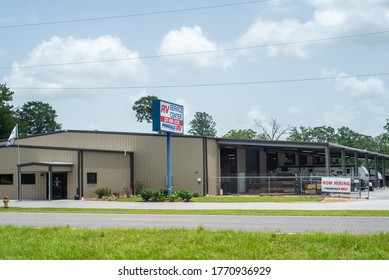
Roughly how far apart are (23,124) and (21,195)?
52.6 metres

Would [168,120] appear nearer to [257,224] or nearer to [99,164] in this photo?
[99,164]

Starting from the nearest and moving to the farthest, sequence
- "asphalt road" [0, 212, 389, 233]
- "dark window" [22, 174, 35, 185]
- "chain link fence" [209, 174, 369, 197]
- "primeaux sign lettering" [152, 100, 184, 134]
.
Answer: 1. "asphalt road" [0, 212, 389, 233]
2. "primeaux sign lettering" [152, 100, 184, 134]
3. "chain link fence" [209, 174, 369, 197]
4. "dark window" [22, 174, 35, 185]

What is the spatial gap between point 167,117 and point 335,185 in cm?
1322

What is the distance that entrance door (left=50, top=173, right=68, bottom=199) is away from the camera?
47906 millimetres

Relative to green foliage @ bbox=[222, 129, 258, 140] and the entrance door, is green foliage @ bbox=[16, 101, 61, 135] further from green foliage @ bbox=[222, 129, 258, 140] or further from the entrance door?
the entrance door

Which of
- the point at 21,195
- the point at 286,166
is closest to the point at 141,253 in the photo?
the point at 21,195

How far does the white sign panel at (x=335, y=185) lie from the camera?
1596 inches

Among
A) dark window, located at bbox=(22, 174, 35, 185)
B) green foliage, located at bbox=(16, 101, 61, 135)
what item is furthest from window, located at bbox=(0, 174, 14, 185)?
green foliage, located at bbox=(16, 101, 61, 135)

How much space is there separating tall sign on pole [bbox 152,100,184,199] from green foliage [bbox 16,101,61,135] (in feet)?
265

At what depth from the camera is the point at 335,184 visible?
40.9 m

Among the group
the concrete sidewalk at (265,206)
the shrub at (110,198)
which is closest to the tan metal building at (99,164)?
the shrub at (110,198)

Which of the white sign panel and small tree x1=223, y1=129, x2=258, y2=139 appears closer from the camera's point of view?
the white sign panel

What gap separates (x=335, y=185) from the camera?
134 ft
